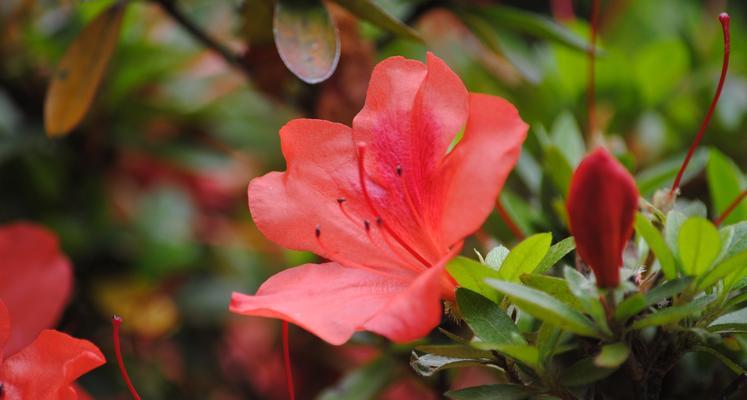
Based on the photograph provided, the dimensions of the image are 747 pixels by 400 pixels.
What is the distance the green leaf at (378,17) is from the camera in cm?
81

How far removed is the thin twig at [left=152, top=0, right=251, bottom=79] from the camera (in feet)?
3.16

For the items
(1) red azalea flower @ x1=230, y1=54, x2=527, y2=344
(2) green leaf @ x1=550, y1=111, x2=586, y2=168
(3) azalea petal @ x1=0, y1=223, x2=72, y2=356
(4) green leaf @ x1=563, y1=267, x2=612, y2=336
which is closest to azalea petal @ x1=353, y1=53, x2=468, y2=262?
(1) red azalea flower @ x1=230, y1=54, x2=527, y2=344

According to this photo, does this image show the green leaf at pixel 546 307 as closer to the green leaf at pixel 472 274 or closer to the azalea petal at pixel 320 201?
the green leaf at pixel 472 274

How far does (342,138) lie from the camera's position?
684mm

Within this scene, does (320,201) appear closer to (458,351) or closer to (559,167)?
(458,351)

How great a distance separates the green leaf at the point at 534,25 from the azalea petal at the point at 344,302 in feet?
1.37

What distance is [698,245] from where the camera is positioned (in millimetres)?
576

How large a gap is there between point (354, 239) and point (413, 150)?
9cm

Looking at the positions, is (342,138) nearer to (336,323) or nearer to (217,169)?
(336,323)

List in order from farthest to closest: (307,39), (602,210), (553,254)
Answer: (307,39), (553,254), (602,210)

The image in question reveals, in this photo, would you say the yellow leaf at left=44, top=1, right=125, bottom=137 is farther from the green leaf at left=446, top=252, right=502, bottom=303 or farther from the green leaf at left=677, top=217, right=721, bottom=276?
the green leaf at left=677, top=217, right=721, bottom=276

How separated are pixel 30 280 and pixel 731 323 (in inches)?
27.2

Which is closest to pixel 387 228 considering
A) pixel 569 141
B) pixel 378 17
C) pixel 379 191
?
pixel 379 191

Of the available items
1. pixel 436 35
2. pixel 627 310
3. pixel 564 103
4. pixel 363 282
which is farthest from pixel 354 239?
pixel 436 35
